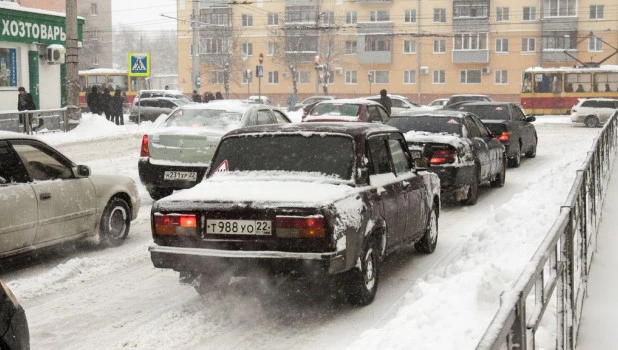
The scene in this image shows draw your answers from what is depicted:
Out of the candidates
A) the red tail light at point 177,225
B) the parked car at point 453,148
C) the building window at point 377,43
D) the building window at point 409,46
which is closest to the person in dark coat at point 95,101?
the parked car at point 453,148

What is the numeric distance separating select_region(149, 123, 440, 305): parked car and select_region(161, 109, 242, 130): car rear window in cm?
555

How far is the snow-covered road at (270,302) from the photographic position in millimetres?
5516

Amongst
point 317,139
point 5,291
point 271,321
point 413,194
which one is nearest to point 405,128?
point 413,194

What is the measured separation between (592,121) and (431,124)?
25.8 metres

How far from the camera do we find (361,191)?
6598 millimetres

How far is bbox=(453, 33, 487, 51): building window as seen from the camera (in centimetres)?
7350

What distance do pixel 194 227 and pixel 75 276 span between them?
2131mm

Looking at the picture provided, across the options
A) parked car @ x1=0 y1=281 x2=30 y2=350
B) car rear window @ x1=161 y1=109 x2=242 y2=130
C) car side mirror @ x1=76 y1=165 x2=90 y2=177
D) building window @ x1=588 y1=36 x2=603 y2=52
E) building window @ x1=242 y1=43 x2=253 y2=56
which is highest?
building window @ x1=242 y1=43 x2=253 y2=56

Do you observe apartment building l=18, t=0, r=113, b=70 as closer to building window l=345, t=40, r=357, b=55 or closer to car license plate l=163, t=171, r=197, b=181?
building window l=345, t=40, r=357, b=55

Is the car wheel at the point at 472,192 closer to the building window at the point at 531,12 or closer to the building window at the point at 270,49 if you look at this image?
the building window at the point at 531,12

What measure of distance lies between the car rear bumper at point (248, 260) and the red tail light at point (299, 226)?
0.14m

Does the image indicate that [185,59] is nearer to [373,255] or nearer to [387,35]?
[387,35]

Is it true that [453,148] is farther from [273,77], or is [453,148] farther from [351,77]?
[273,77]

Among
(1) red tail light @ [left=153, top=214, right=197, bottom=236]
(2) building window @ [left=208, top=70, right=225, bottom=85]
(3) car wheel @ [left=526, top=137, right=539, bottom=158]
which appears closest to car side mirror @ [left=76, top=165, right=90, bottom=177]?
(1) red tail light @ [left=153, top=214, right=197, bottom=236]
